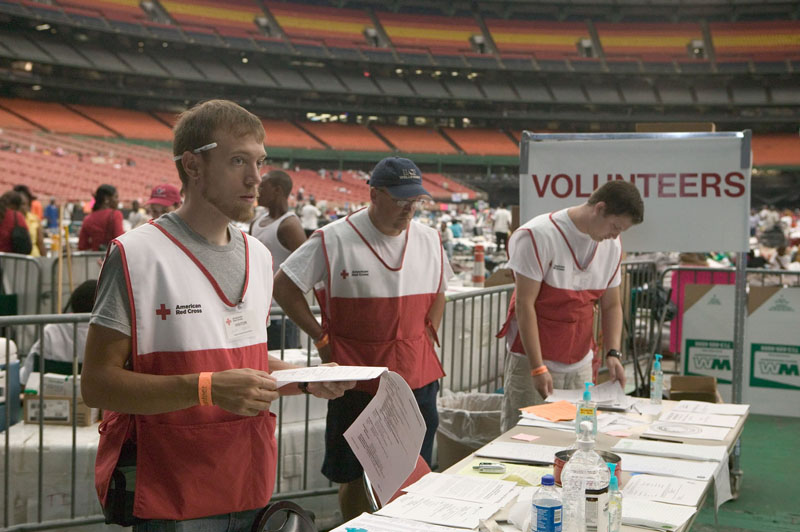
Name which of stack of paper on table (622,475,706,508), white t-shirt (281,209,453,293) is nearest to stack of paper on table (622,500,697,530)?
stack of paper on table (622,475,706,508)

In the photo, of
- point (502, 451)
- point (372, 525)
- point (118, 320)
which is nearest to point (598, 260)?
point (502, 451)

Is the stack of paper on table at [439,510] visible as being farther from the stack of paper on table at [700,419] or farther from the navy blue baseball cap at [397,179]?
the stack of paper on table at [700,419]

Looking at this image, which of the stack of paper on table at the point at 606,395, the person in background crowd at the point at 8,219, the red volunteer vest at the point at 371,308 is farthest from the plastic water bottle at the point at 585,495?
the person in background crowd at the point at 8,219

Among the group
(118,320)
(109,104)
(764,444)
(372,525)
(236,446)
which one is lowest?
(764,444)

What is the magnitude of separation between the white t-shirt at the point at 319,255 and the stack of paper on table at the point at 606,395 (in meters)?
0.96

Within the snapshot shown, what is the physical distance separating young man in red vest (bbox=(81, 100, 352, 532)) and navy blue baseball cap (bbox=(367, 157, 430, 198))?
3.69 feet

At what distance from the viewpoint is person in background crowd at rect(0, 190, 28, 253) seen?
8.19 metres

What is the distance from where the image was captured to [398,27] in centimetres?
4028

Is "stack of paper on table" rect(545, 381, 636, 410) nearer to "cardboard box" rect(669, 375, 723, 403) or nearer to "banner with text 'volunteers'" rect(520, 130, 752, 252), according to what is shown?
"cardboard box" rect(669, 375, 723, 403)

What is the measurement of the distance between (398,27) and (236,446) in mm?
40306

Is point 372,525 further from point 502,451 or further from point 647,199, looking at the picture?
→ point 647,199

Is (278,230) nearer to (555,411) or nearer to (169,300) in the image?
(555,411)

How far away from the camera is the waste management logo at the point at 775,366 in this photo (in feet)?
19.3

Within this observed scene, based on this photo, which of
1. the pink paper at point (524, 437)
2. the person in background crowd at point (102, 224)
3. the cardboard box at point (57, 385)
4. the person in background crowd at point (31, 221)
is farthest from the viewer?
the person in background crowd at point (31, 221)
